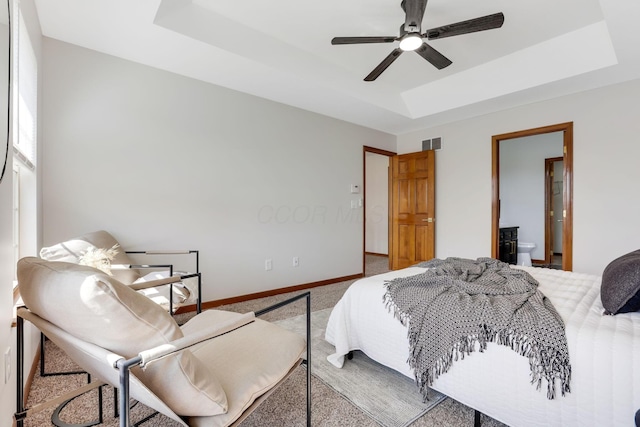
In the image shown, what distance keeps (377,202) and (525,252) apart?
10.2 feet

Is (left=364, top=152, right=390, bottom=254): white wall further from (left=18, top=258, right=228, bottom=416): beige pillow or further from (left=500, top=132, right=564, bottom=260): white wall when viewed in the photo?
(left=18, top=258, right=228, bottom=416): beige pillow

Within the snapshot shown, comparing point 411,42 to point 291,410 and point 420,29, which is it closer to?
point 420,29

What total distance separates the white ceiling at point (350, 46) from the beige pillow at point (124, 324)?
2064 millimetres

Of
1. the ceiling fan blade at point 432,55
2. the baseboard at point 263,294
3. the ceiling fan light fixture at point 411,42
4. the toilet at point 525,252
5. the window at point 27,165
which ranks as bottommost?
the baseboard at point 263,294

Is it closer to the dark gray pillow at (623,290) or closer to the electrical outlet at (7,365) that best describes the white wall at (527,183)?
the dark gray pillow at (623,290)

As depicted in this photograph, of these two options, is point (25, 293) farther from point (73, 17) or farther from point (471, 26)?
point (471, 26)

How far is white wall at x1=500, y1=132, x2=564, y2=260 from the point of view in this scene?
5.78 metres

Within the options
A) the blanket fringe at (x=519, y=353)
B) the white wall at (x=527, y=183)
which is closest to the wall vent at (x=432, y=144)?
the white wall at (x=527, y=183)

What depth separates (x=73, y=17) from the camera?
2.24m

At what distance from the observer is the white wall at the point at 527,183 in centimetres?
578

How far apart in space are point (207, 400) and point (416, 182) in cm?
463

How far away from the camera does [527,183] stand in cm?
597

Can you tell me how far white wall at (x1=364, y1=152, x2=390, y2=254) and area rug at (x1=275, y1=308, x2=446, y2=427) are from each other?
16.2 ft

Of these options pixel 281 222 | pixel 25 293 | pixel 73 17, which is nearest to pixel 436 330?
pixel 25 293
